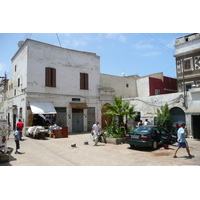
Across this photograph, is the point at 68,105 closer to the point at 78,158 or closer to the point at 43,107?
the point at 43,107

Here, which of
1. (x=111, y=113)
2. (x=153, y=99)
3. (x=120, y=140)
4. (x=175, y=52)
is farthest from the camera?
(x=175, y=52)

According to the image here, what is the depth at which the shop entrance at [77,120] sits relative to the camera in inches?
785

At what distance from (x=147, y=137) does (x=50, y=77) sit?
500 inches

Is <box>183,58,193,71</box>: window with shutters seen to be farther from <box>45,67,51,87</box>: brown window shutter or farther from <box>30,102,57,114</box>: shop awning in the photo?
<box>30,102,57,114</box>: shop awning

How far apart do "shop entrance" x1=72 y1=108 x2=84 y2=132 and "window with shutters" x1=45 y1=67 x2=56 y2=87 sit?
383cm

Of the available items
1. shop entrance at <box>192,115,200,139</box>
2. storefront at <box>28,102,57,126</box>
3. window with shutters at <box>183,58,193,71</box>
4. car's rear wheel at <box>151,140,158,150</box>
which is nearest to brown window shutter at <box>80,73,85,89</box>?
storefront at <box>28,102,57,126</box>

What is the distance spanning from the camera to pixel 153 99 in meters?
18.1

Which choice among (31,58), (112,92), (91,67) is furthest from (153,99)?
(31,58)

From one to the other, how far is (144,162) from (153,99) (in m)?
11.5

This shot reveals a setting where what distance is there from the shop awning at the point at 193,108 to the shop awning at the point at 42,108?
40.0 feet

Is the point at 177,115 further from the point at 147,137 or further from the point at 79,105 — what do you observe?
the point at 79,105

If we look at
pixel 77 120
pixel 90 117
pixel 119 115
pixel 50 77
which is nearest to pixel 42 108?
pixel 50 77

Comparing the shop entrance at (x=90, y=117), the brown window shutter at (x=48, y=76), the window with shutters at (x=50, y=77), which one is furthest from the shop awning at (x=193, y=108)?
the brown window shutter at (x=48, y=76)

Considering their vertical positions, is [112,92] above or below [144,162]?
above
